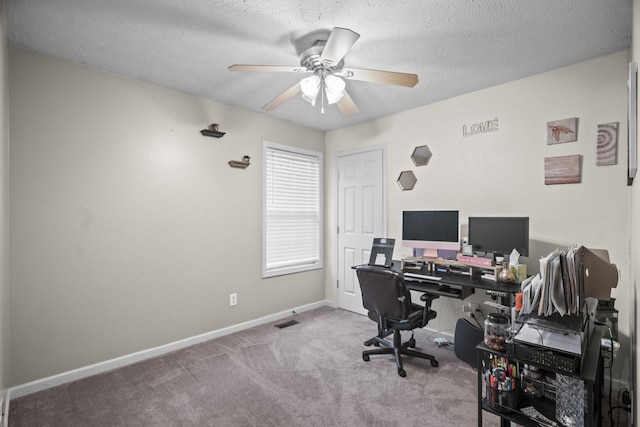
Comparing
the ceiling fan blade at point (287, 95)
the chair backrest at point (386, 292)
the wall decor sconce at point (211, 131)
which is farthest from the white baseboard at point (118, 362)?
the ceiling fan blade at point (287, 95)

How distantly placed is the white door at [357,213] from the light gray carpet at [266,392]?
1139 mm

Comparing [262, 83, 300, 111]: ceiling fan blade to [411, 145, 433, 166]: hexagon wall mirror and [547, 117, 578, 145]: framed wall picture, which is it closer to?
[411, 145, 433, 166]: hexagon wall mirror

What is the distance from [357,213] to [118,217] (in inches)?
102

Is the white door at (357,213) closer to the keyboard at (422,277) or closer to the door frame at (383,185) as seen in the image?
the door frame at (383,185)

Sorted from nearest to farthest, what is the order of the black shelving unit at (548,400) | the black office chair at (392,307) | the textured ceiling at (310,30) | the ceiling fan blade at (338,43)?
the black shelving unit at (548,400), the ceiling fan blade at (338,43), the textured ceiling at (310,30), the black office chair at (392,307)

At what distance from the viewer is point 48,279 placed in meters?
2.36

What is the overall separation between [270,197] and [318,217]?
0.83 meters

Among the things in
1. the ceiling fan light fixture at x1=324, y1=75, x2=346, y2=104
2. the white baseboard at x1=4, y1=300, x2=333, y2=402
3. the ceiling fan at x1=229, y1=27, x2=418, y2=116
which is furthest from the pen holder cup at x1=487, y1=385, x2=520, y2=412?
the white baseboard at x1=4, y1=300, x2=333, y2=402

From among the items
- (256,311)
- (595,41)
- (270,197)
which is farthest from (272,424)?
(595,41)

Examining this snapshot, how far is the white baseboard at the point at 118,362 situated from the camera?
225 centimetres

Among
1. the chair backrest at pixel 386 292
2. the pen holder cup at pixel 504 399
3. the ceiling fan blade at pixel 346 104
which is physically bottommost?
the pen holder cup at pixel 504 399

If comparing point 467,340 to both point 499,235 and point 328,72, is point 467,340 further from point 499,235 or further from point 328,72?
point 328,72

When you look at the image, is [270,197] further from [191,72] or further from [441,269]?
[441,269]

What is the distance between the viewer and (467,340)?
2.65 meters
